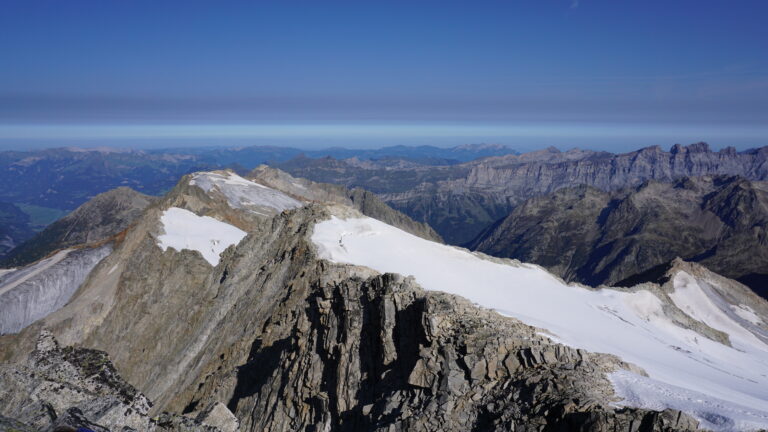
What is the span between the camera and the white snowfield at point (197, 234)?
4722 centimetres

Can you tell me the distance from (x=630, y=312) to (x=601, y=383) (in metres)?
18.5

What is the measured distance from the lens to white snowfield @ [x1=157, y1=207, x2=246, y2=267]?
1859 inches

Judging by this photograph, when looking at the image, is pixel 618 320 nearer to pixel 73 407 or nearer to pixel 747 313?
pixel 747 313

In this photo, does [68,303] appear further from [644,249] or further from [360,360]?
[644,249]

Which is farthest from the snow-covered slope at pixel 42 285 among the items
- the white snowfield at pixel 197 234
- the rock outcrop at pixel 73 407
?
the rock outcrop at pixel 73 407

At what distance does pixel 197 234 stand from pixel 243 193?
35.7 m

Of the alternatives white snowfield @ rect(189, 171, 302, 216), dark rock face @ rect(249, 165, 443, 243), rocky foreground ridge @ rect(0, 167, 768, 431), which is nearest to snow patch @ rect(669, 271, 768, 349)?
rocky foreground ridge @ rect(0, 167, 768, 431)

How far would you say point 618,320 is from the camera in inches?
1075

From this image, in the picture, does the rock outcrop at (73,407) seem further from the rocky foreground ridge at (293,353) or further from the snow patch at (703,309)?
the snow patch at (703,309)

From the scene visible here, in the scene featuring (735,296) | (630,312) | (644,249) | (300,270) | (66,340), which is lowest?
(644,249)

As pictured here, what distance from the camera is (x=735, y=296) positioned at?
145 ft

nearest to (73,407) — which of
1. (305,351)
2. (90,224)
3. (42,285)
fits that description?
(305,351)

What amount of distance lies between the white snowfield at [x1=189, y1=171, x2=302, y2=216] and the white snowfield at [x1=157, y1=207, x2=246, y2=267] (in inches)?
819

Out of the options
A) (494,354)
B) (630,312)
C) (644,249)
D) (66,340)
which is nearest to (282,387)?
(494,354)
